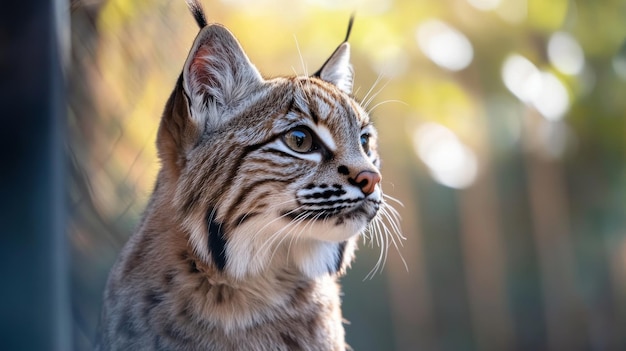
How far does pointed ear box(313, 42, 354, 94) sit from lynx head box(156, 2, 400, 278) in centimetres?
31

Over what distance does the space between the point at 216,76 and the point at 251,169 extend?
278 mm

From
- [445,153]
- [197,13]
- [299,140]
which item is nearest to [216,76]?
[197,13]

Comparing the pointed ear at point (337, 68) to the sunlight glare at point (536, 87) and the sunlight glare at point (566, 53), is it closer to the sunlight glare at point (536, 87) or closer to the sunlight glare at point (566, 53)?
the sunlight glare at point (536, 87)

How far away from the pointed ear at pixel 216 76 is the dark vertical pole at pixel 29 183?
0.57 metres

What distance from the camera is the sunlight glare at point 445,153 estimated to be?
19.1ft

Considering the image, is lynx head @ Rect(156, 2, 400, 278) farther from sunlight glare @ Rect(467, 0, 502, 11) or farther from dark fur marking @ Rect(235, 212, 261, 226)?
sunlight glare @ Rect(467, 0, 502, 11)

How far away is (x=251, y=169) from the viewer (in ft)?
7.38

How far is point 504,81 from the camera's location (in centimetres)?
636

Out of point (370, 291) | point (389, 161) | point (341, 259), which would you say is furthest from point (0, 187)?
point (370, 291)

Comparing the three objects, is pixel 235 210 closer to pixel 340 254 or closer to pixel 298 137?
Answer: pixel 298 137

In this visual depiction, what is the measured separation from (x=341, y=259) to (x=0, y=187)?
3.82 feet

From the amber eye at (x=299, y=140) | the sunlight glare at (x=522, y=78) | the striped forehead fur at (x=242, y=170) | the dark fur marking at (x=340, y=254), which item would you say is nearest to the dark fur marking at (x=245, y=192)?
the striped forehead fur at (x=242, y=170)

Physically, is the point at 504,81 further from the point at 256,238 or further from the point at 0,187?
the point at 0,187

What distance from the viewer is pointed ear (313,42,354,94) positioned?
262 cm
